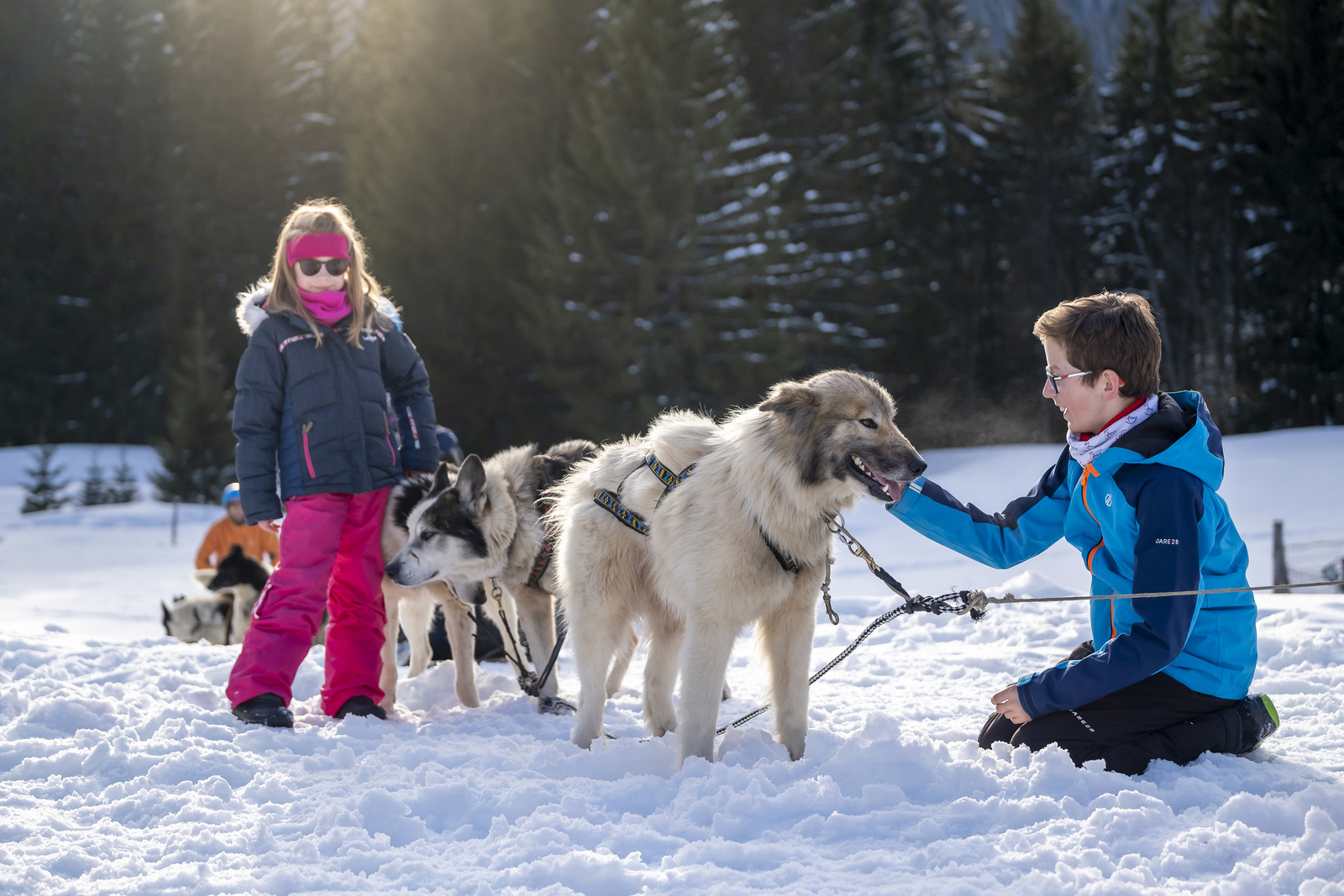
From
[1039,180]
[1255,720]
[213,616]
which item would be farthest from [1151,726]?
[1039,180]

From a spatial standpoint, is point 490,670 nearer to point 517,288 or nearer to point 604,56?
point 517,288

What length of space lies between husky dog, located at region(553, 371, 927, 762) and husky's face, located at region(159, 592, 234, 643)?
418 cm

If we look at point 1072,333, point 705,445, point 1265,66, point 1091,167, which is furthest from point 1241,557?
point 1091,167

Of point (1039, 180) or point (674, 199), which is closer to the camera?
point (674, 199)

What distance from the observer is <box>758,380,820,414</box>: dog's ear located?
10.9ft

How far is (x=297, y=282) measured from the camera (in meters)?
4.36

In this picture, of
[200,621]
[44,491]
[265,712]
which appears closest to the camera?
[265,712]

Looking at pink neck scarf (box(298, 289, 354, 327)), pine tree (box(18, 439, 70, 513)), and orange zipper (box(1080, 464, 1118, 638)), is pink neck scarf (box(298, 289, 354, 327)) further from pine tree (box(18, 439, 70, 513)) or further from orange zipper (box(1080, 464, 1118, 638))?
pine tree (box(18, 439, 70, 513))

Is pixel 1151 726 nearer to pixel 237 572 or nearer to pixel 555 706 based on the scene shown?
pixel 555 706

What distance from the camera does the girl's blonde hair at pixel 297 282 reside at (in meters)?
4.33

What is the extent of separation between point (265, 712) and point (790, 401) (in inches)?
99.0

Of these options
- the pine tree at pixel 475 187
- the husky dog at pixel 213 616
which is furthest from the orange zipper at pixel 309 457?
the pine tree at pixel 475 187

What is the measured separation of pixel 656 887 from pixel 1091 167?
2802cm

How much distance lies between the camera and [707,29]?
20328mm
